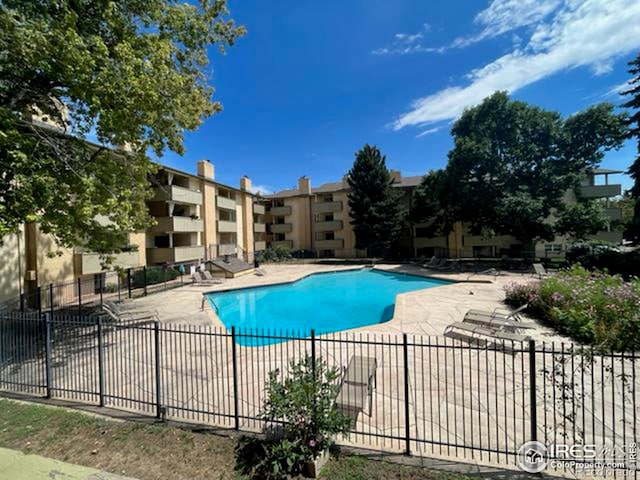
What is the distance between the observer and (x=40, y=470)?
4.09 m

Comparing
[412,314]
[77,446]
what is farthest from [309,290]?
[77,446]

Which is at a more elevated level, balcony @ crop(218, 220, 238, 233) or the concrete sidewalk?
balcony @ crop(218, 220, 238, 233)

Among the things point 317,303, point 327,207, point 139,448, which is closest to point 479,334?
point 139,448

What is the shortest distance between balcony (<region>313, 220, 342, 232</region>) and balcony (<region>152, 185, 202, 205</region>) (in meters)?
18.4

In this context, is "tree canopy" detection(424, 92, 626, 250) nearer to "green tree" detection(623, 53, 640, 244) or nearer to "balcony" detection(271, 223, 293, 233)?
"green tree" detection(623, 53, 640, 244)

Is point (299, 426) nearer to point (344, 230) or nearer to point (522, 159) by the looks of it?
point (522, 159)

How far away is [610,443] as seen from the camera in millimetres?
4250

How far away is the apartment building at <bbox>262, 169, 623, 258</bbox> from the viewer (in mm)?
31078

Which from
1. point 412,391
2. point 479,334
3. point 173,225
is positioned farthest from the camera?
point 173,225

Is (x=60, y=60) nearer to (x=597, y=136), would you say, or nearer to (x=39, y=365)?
(x=39, y=365)

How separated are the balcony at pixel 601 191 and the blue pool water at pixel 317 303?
2065cm

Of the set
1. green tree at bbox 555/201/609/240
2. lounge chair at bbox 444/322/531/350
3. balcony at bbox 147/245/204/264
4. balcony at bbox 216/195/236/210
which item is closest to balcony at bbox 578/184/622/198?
green tree at bbox 555/201/609/240

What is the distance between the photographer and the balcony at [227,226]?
31.4m

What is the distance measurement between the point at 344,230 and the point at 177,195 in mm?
22740
